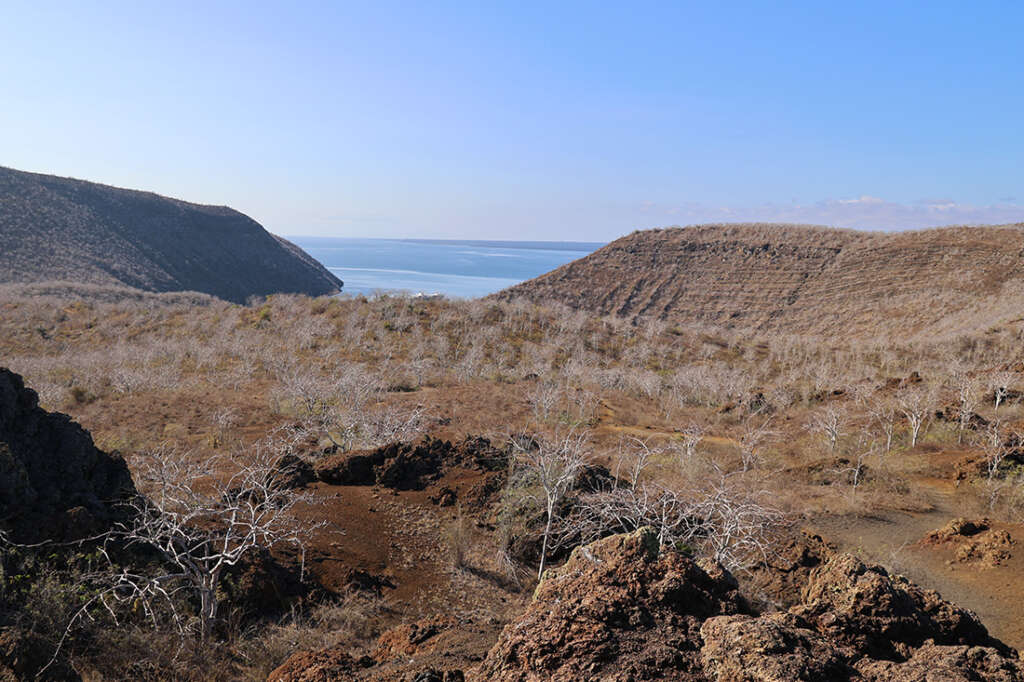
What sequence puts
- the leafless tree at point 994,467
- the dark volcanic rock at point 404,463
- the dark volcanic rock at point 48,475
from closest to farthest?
the dark volcanic rock at point 48,475, the dark volcanic rock at point 404,463, the leafless tree at point 994,467

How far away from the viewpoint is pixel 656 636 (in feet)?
10.5

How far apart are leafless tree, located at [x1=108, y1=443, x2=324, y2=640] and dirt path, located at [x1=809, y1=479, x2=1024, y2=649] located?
9.40 meters

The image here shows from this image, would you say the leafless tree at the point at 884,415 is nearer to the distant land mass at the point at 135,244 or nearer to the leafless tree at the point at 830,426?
the leafless tree at the point at 830,426

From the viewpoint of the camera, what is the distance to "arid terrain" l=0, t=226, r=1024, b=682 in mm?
3584

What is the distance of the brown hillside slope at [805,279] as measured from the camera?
4959 cm

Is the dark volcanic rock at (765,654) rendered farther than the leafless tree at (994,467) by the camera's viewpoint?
No

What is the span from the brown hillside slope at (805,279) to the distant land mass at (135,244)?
50.4m

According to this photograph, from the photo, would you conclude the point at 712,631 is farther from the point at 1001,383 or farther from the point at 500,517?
the point at 1001,383

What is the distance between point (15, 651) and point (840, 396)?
2671 cm

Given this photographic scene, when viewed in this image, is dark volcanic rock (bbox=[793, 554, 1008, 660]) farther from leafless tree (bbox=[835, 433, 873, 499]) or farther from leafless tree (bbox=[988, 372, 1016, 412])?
leafless tree (bbox=[988, 372, 1016, 412])

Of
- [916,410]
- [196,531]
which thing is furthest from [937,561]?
[196,531]

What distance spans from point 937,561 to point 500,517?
303 inches

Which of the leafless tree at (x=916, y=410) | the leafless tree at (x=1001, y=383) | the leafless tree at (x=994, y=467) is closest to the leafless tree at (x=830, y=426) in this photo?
the leafless tree at (x=916, y=410)

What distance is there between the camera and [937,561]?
899cm
